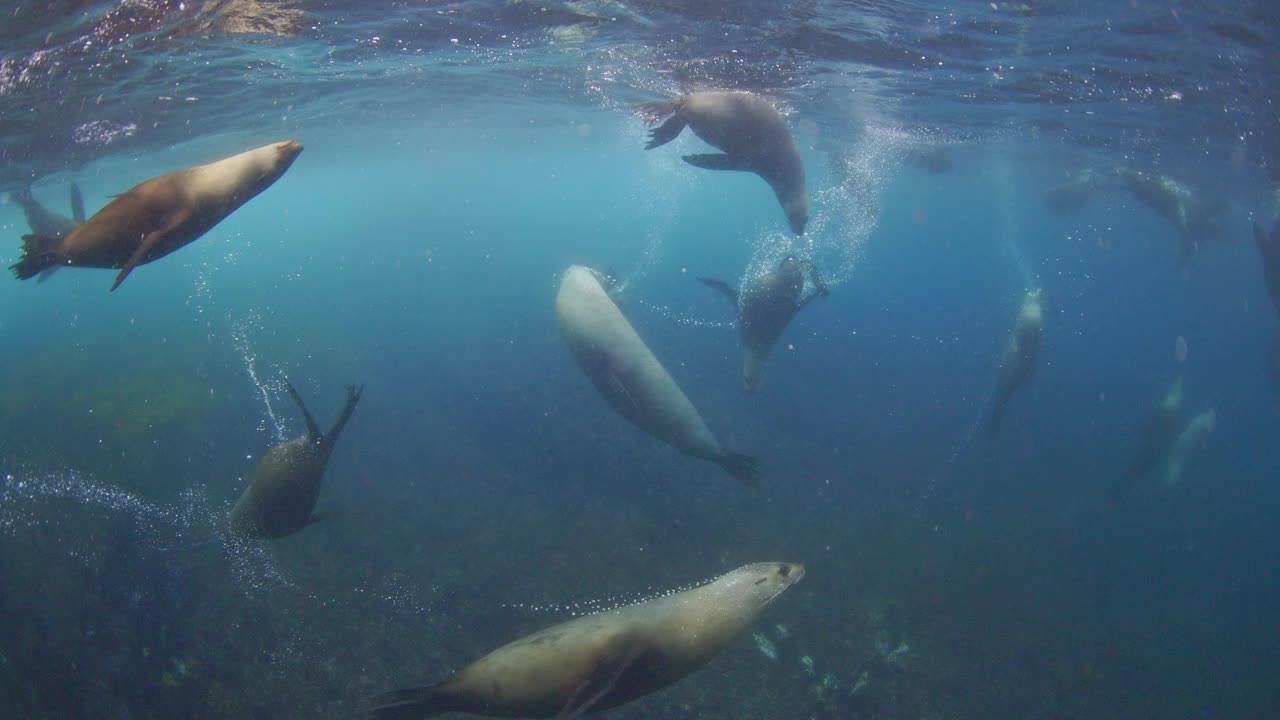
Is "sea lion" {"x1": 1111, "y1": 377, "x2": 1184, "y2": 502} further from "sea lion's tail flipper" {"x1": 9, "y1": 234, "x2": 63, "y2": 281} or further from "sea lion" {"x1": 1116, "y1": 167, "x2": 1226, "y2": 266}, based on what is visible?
"sea lion's tail flipper" {"x1": 9, "y1": 234, "x2": 63, "y2": 281}

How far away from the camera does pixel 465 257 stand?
107 ft

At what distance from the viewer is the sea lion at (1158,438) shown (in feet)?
41.5

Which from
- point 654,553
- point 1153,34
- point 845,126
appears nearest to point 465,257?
point 845,126

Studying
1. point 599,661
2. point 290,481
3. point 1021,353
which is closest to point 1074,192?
point 1021,353

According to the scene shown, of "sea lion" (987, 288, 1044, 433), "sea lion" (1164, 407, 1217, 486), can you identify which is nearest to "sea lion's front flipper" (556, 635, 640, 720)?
"sea lion" (987, 288, 1044, 433)

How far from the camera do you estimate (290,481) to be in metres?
4.59

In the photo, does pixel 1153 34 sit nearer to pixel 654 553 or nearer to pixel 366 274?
pixel 654 553

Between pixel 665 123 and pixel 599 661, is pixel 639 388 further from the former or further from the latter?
pixel 599 661

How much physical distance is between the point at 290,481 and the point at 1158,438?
1607 cm

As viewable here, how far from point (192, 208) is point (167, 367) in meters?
19.6

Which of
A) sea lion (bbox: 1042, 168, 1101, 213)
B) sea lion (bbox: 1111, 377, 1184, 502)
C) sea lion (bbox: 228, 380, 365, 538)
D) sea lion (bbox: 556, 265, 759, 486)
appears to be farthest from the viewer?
sea lion (bbox: 1042, 168, 1101, 213)

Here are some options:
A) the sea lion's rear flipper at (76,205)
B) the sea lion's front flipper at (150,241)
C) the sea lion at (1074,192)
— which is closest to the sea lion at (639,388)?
the sea lion's front flipper at (150,241)

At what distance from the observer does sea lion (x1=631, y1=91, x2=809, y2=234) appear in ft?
14.0

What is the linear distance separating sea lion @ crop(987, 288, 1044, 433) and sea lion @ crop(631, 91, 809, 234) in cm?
828
